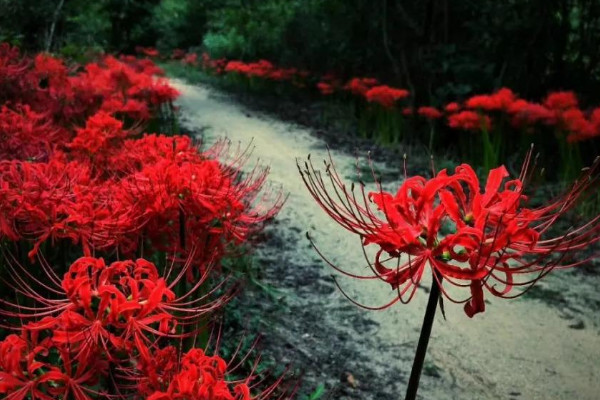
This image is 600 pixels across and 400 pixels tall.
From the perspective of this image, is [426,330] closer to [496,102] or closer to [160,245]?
[160,245]

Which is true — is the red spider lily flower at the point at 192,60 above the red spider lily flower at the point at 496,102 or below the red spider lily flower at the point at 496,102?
below

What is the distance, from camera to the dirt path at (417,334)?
9.18 feet

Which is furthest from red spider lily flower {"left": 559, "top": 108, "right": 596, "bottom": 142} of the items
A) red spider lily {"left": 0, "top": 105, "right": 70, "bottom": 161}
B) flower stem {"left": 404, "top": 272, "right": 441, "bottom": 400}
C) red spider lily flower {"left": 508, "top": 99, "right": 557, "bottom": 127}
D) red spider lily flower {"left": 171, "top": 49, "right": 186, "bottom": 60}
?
red spider lily flower {"left": 171, "top": 49, "right": 186, "bottom": 60}

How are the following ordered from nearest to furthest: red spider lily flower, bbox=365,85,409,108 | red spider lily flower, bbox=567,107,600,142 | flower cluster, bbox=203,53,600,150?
red spider lily flower, bbox=567,107,600,142
flower cluster, bbox=203,53,600,150
red spider lily flower, bbox=365,85,409,108

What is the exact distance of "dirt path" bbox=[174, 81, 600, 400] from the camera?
110 inches

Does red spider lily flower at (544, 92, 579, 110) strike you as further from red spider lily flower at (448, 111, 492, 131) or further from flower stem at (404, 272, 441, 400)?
Result: flower stem at (404, 272, 441, 400)

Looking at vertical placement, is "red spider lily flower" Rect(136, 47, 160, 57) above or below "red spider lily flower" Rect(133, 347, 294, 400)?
below

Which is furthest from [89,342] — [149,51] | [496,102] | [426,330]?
[149,51]

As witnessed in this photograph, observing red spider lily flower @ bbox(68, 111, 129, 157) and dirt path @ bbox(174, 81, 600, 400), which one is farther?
dirt path @ bbox(174, 81, 600, 400)

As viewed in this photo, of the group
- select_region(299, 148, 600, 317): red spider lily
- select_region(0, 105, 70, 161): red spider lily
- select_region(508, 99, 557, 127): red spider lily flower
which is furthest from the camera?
select_region(508, 99, 557, 127): red spider lily flower

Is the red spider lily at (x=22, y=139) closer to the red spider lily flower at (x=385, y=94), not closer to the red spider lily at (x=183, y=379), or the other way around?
the red spider lily at (x=183, y=379)

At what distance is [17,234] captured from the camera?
1.68m

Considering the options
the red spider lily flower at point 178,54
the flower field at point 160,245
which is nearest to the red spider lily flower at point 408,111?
the flower field at point 160,245

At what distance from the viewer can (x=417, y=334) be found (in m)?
3.27
